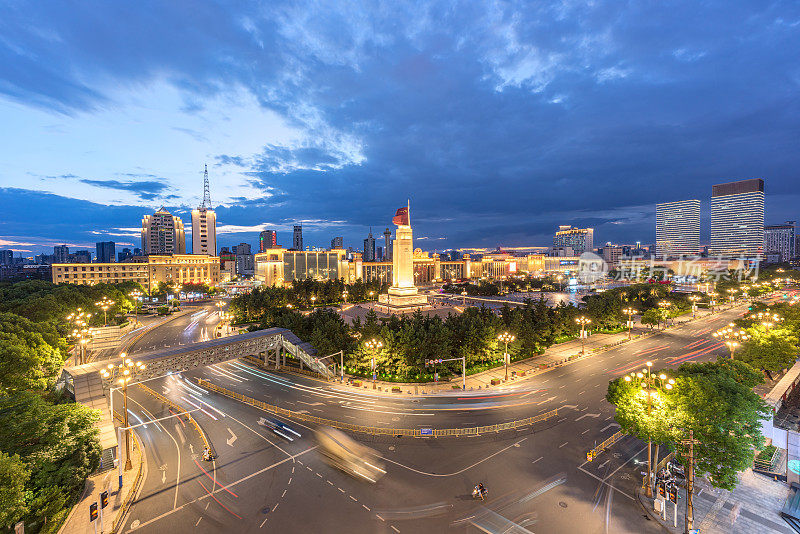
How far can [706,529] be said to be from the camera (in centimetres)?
1964

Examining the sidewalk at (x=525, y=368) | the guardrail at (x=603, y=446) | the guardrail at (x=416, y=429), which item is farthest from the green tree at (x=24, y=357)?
the guardrail at (x=603, y=446)

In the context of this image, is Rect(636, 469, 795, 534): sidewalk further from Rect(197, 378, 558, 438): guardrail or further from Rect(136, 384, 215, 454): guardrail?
Rect(136, 384, 215, 454): guardrail

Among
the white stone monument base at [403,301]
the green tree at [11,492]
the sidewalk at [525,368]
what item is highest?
the green tree at [11,492]

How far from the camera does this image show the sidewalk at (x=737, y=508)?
1978cm

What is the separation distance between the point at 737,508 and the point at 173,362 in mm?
47935

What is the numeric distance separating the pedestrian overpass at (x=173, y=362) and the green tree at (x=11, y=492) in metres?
9.85

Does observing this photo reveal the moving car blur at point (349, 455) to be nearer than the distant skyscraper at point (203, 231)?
Yes

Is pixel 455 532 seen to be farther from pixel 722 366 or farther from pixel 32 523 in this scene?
pixel 722 366

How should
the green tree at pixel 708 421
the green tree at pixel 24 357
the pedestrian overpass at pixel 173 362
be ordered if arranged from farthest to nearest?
1. the green tree at pixel 24 357
2. the pedestrian overpass at pixel 173 362
3. the green tree at pixel 708 421

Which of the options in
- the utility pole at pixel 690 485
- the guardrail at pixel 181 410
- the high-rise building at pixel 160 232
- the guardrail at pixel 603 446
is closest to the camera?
the utility pole at pixel 690 485

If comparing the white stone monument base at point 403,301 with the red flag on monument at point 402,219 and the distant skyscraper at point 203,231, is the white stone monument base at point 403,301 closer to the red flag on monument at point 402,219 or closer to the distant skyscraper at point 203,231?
the red flag on monument at point 402,219

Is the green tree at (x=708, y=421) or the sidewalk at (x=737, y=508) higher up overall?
the green tree at (x=708, y=421)

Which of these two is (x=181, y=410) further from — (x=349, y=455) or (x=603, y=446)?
(x=603, y=446)

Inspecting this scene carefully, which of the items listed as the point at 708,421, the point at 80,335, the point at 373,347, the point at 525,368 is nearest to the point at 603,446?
the point at 708,421
